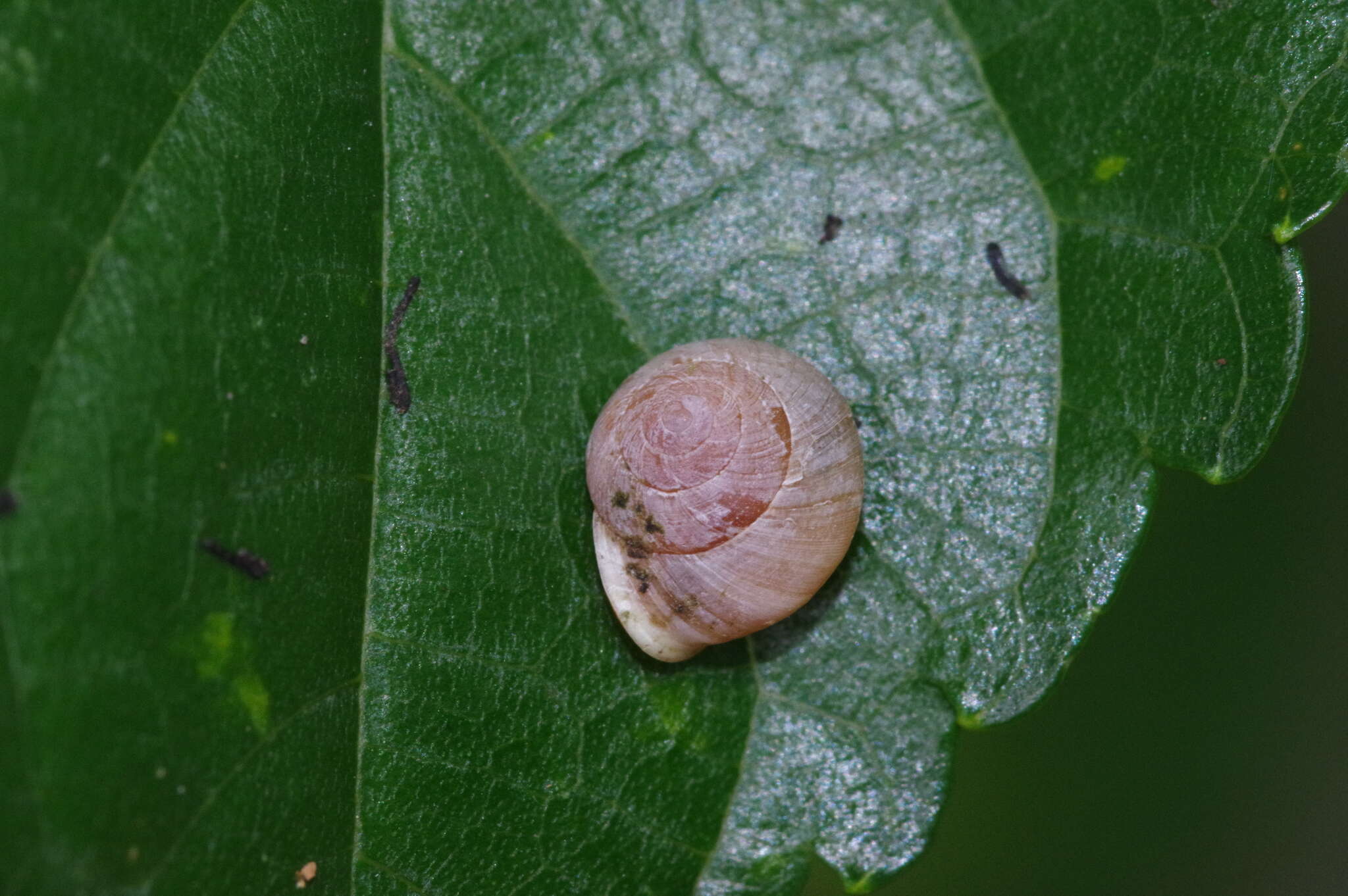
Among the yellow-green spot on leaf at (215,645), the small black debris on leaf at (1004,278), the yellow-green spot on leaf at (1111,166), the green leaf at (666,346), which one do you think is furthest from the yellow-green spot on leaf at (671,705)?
the yellow-green spot on leaf at (1111,166)

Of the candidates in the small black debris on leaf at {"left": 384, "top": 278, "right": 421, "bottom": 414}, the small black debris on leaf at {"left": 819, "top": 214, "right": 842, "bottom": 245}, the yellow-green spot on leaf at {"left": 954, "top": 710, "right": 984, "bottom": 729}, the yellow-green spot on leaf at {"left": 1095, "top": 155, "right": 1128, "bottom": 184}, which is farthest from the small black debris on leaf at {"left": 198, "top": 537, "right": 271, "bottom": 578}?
the yellow-green spot on leaf at {"left": 1095, "top": 155, "right": 1128, "bottom": 184}

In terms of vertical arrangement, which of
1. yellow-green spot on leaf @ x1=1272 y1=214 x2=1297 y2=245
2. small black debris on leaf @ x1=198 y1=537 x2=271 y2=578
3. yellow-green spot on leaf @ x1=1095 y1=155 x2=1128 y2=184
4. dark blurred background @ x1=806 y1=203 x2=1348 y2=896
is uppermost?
small black debris on leaf @ x1=198 y1=537 x2=271 y2=578

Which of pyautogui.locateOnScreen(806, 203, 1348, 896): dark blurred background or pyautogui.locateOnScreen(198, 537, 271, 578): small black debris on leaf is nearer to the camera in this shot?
pyautogui.locateOnScreen(198, 537, 271, 578): small black debris on leaf

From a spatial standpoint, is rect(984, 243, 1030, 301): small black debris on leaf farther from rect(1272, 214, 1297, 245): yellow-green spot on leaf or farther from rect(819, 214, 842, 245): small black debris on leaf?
rect(1272, 214, 1297, 245): yellow-green spot on leaf

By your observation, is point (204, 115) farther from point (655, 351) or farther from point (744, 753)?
point (744, 753)

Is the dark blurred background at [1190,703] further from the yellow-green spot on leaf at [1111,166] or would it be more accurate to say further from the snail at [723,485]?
the snail at [723,485]

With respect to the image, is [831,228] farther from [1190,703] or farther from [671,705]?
[1190,703]
